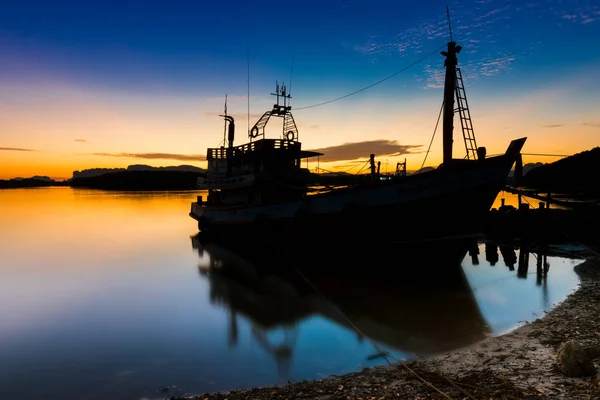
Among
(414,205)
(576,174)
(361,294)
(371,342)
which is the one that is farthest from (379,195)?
(576,174)

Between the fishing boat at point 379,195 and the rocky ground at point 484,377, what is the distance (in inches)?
297

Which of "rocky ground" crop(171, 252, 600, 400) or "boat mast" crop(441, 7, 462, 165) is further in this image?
"boat mast" crop(441, 7, 462, 165)

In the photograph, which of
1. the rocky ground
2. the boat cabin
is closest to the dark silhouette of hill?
the boat cabin

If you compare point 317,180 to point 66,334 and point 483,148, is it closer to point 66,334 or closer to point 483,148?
point 483,148

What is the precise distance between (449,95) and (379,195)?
19.5 feet

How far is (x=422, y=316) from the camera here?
12.3 m

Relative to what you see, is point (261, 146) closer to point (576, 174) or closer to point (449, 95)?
point (449, 95)

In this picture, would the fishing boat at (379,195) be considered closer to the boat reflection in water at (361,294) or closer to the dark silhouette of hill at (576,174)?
the boat reflection in water at (361,294)

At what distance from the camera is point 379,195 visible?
58.4ft

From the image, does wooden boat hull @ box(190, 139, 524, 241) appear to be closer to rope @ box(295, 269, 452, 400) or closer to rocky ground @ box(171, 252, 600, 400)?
rope @ box(295, 269, 452, 400)

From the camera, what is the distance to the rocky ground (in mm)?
6309

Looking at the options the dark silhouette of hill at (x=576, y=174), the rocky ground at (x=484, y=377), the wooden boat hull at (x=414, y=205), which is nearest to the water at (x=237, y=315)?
the rocky ground at (x=484, y=377)

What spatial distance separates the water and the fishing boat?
155 cm

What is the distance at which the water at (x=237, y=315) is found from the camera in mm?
9117
